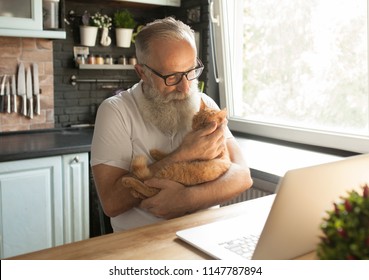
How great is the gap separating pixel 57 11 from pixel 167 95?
1536 millimetres

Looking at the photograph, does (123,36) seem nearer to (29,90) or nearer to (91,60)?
(91,60)

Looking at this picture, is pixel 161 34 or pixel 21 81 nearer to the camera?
pixel 161 34

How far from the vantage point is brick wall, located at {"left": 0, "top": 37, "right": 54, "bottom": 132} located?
9.12 feet

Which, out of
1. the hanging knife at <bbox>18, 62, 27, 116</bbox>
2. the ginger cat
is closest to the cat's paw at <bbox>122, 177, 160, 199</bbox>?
the ginger cat

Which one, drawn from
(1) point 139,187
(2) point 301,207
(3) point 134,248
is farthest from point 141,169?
(2) point 301,207

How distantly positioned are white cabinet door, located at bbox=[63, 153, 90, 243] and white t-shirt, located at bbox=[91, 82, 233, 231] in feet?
3.35

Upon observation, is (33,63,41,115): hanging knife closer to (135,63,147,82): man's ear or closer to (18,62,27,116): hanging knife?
(18,62,27,116): hanging knife

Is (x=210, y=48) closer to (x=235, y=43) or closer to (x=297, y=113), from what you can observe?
(x=235, y=43)

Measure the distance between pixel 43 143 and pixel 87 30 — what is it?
0.92 meters

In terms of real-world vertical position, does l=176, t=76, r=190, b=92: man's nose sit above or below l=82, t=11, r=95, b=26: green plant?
below

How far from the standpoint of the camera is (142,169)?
138cm

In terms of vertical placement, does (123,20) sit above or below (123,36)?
above

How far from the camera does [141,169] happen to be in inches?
54.1
